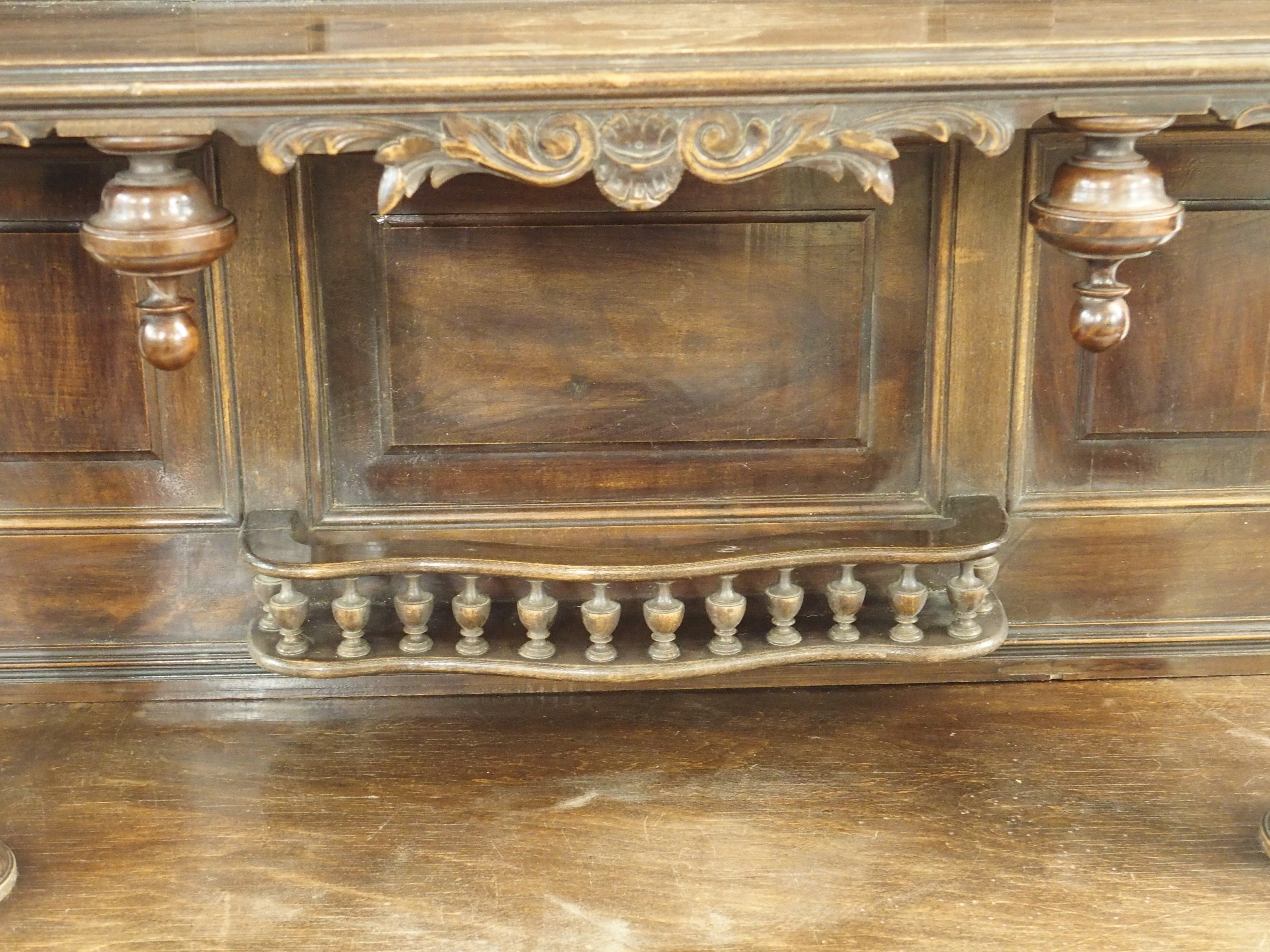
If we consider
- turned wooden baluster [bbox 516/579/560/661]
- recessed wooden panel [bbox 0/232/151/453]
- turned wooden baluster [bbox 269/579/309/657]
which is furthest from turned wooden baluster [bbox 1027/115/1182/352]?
recessed wooden panel [bbox 0/232/151/453]

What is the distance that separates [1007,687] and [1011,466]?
0.95 ft

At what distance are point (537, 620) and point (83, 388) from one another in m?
0.58

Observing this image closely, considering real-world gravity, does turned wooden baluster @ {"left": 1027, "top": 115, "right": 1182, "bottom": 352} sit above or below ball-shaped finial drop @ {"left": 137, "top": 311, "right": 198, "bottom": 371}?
above

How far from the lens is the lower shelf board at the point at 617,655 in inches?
63.2

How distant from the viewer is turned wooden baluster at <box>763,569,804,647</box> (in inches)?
64.1

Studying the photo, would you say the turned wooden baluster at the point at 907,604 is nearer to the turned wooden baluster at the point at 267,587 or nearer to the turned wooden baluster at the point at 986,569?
the turned wooden baluster at the point at 986,569

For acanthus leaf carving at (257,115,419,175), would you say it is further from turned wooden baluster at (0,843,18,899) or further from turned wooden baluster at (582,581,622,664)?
turned wooden baluster at (0,843,18,899)

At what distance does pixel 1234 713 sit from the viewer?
5.73 feet

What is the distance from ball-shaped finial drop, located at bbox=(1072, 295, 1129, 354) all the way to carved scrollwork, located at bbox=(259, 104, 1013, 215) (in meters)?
0.19

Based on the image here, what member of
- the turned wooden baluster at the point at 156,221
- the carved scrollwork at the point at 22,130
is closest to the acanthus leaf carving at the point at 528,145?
the turned wooden baluster at the point at 156,221

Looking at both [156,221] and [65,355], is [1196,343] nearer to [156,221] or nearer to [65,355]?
[156,221]

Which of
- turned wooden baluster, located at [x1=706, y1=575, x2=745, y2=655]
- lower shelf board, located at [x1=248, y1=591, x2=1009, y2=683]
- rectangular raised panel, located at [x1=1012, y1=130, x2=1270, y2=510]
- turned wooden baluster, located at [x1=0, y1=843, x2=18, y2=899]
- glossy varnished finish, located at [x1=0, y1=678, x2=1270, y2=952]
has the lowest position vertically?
glossy varnished finish, located at [x1=0, y1=678, x2=1270, y2=952]

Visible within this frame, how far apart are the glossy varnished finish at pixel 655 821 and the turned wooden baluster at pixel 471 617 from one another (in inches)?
5.4

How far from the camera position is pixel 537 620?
161cm
